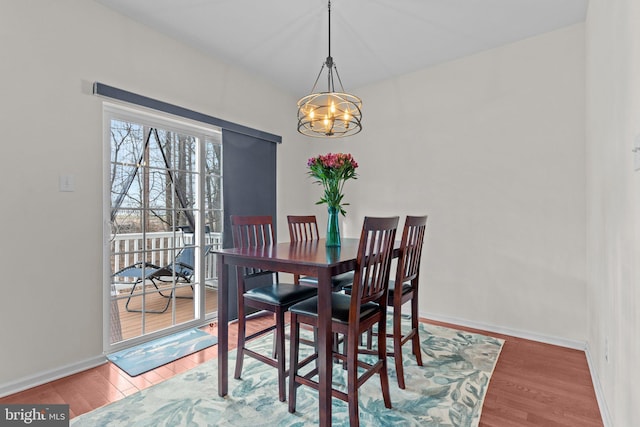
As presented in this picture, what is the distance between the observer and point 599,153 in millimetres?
2029

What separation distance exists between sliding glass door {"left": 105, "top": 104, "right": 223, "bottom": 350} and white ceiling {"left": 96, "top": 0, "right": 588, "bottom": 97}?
2.50 ft

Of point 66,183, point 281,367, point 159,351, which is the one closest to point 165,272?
point 159,351

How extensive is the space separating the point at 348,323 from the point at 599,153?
72.2 inches

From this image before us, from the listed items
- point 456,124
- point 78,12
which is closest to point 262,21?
point 78,12

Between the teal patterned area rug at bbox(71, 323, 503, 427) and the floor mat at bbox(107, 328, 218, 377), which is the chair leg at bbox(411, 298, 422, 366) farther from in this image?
the floor mat at bbox(107, 328, 218, 377)

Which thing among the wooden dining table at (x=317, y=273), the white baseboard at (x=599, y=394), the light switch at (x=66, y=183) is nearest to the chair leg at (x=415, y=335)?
the wooden dining table at (x=317, y=273)

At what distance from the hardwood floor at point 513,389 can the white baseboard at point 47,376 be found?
0.12ft

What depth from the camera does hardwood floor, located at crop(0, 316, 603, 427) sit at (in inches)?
70.4

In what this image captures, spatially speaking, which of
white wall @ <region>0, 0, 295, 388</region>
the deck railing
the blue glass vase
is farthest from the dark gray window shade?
the blue glass vase

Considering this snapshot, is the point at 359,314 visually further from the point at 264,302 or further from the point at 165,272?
the point at 165,272

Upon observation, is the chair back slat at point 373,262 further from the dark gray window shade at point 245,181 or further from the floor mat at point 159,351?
the dark gray window shade at point 245,181

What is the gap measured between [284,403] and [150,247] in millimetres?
1757

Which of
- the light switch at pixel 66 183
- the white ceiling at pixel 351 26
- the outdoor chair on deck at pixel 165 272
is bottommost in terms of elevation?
the outdoor chair on deck at pixel 165 272

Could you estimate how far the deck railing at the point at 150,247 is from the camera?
2662 mm
